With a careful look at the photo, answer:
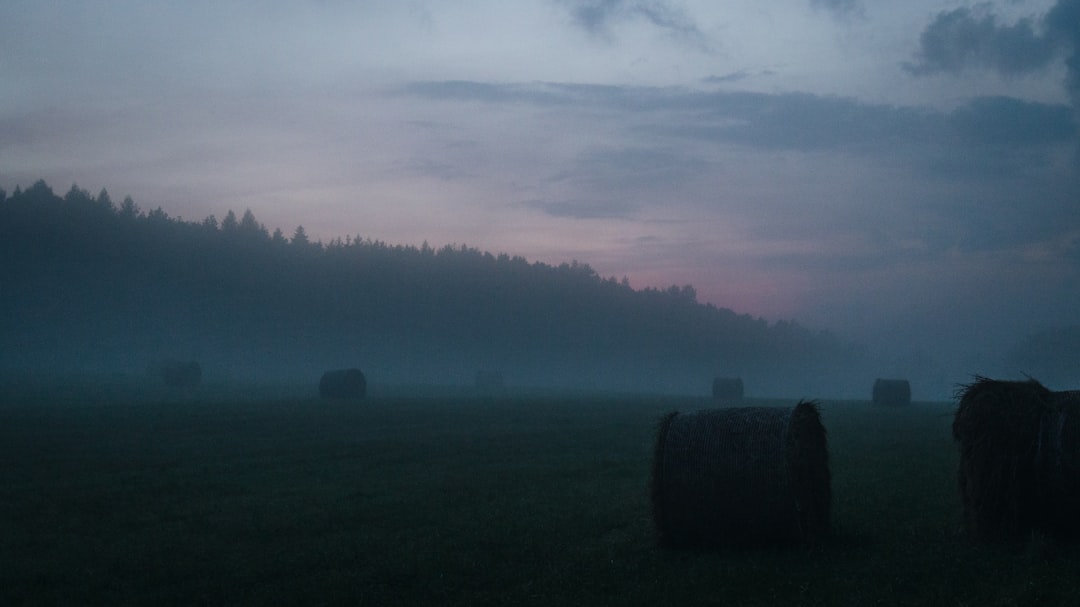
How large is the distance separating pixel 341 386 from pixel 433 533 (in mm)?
44542

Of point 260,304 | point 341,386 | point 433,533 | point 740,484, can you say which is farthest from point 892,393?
point 260,304

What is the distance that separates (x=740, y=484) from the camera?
13.7m

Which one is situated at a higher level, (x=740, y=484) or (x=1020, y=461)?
(x=1020, y=461)

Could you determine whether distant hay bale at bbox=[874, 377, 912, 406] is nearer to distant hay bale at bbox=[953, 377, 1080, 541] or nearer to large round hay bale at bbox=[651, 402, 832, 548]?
distant hay bale at bbox=[953, 377, 1080, 541]

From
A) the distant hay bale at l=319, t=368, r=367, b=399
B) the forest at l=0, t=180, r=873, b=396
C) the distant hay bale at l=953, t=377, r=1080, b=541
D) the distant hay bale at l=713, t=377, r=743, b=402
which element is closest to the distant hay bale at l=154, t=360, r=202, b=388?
the distant hay bale at l=319, t=368, r=367, b=399

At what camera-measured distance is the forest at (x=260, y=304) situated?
101 meters

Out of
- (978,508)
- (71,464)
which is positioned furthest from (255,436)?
(978,508)

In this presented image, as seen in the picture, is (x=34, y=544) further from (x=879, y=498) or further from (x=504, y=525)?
(x=879, y=498)

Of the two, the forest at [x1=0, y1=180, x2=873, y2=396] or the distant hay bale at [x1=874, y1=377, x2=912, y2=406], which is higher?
the forest at [x1=0, y1=180, x2=873, y2=396]

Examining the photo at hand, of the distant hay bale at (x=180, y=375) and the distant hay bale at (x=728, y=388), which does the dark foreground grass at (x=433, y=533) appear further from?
the distant hay bale at (x=728, y=388)

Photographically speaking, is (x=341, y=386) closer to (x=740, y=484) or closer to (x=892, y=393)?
(x=892, y=393)

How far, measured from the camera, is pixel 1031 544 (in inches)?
Result: 486

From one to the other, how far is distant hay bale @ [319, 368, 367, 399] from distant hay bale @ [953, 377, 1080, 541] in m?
48.1

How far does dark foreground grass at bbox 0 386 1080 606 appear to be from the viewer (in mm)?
11312
